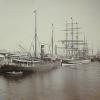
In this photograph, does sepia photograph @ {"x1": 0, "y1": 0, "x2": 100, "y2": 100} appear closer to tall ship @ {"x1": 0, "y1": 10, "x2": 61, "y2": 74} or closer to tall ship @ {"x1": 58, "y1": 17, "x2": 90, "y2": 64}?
tall ship @ {"x1": 0, "y1": 10, "x2": 61, "y2": 74}

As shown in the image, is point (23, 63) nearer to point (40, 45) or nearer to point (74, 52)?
point (40, 45)

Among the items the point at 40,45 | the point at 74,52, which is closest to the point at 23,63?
the point at 40,45

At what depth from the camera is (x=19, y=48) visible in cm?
1159

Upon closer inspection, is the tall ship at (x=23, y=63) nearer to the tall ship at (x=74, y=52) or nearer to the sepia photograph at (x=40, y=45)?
the sepia photograph at (x=40, y=45)

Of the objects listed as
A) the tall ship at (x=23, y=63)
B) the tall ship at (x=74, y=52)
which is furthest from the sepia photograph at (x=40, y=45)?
the tall ship at (x=74, y=52)

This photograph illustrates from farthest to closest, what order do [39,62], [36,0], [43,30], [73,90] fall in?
[39,62] → [43,30] → [36,0] → [73,90]

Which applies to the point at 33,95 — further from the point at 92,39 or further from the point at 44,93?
the point at 92,39

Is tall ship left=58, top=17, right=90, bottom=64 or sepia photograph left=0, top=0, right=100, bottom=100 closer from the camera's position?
sepia photograph left=0, top=0, right=100, bottom=100

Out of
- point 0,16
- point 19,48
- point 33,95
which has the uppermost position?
point 0,16

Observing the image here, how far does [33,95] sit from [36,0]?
503cm

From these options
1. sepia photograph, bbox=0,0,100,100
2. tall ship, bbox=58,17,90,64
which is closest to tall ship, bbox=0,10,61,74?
sepia photograph, bbox=0,0,100,100

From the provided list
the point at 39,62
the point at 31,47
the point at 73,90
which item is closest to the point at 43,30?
the point at 31,47

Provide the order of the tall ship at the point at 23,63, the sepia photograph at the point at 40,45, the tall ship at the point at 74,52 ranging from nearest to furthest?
1. the sepia photograph at the point at 40,45
2. the tall ship at the point at 23,63
3. the tall ship at the point at 74,52

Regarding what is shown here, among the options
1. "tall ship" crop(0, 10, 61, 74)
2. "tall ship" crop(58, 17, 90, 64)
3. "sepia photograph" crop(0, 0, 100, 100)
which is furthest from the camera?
"tall ship" crop(58, 17, 90, 64)
